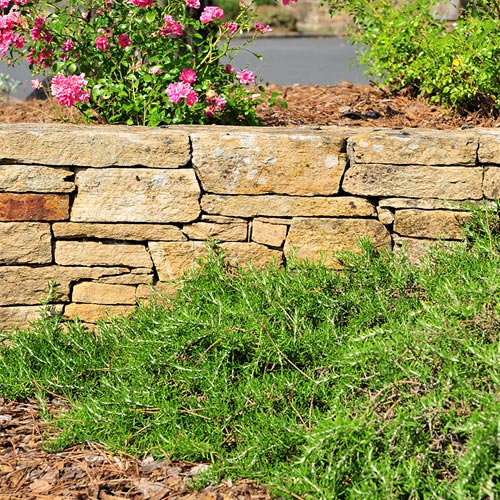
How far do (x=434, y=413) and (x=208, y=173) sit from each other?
64.6 inches

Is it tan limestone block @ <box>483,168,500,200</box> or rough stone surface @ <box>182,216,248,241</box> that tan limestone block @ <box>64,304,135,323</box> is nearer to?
rough stone surface @ <box>182,216,248,241</box>

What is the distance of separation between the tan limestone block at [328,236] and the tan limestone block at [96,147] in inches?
24.2

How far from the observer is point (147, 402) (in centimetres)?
323

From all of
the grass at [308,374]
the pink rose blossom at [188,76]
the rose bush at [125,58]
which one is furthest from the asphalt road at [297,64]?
the grass at [308,374]

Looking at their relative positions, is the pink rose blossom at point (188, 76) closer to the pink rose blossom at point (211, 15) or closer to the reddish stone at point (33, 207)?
the pink rose blossom at point (211, 15)

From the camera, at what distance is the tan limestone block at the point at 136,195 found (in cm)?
387

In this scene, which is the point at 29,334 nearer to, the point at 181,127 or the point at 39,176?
the point at 39,176

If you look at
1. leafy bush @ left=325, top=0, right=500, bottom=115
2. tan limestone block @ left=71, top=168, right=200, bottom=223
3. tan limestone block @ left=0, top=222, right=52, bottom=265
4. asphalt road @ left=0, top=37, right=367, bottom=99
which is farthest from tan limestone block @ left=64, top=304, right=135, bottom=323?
asphalt road @ left=0, top=37, right=367, bottom=99

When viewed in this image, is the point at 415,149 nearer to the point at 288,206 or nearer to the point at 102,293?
the point at 288,206

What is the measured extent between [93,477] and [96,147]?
58.9 inches

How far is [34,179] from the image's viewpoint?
3871 millimetres

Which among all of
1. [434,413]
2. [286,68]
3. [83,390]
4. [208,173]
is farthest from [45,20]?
[286,68]

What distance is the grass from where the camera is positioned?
8.82 feet

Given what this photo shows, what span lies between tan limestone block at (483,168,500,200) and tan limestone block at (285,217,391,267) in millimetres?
487
